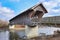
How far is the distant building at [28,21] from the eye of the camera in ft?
46.9

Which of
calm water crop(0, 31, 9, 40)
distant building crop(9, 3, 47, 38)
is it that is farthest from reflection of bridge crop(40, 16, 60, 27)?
calm water crop(0, 31, 9, 40)

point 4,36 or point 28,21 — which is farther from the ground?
point 28,21

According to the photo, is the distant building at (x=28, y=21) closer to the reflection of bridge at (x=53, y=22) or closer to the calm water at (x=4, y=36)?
the calm water at (x=4, y=36)

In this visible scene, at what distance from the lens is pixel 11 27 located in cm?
1611

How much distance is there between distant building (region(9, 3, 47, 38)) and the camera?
1429 cm

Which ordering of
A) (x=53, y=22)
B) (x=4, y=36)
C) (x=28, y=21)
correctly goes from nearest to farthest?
(x=53, y=22)
(x=28, y=21)
(x=4, y=36)

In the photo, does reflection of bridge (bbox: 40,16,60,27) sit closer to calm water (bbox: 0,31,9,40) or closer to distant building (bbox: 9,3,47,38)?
distant building (bbox: 9,3,47,38)

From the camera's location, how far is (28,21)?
14.4m

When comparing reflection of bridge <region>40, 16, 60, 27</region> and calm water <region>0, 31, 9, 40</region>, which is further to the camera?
calm water <region>0, 31, 9, 40</region>

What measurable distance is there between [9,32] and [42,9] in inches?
179

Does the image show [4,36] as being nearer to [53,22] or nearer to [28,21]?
[28,21]

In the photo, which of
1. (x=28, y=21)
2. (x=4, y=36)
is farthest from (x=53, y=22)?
(x=4, y=36)

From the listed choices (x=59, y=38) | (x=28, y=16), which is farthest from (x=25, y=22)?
(x=59, y=38)

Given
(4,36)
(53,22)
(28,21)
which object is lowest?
(4,36)
